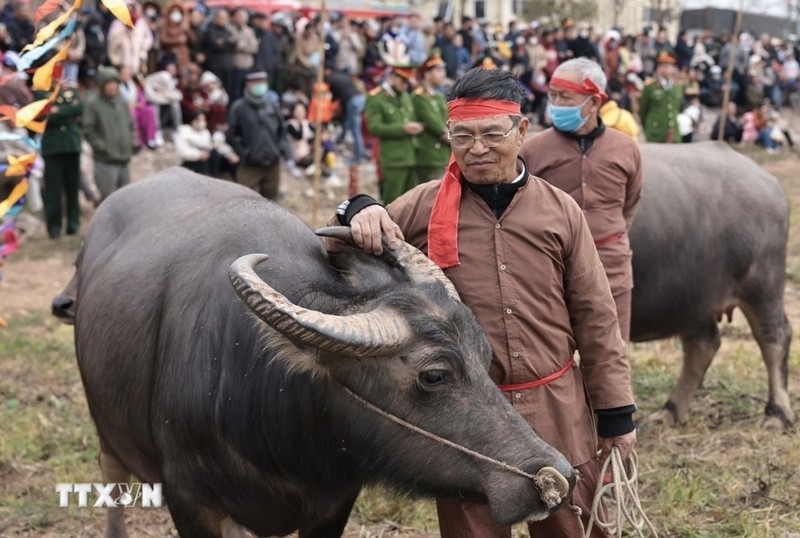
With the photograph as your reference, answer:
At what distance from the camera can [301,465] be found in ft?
11.3

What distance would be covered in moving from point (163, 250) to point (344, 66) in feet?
48.5

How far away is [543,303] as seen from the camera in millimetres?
3479

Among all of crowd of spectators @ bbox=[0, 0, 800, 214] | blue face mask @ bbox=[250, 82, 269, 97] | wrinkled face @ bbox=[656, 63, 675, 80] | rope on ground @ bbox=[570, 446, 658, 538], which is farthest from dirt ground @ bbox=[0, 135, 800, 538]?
wrinkled face @ bbox=[656, 63, 675, 80]

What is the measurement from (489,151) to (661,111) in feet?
41.2

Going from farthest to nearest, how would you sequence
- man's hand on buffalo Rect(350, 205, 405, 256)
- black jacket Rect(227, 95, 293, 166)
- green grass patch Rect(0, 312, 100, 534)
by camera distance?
black jacket Rect(227, 95, 293, 166) < green grass patch Rect(0, 312, 100, 534) < man's hand on buffalo Rect(350, 205, 405, 256)

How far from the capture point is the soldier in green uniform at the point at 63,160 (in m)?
12.2

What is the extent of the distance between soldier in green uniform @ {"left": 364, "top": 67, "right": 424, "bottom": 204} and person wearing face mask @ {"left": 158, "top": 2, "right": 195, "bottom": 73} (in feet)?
17.0

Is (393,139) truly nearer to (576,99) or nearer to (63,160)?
(63,160)

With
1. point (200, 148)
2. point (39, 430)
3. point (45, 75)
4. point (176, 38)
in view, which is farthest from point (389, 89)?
point (45, 75)

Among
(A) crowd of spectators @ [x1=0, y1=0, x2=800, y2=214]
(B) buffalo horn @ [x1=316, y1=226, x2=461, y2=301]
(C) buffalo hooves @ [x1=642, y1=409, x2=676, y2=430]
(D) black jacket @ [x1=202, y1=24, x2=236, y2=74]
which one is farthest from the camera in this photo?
(D) black jacket @ [x1=202, y1=24, x2=236, y2=74]

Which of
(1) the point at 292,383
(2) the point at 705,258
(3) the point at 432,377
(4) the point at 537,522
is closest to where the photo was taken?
(3) the point at 432,377

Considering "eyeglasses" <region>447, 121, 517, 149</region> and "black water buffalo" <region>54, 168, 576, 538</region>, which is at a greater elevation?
"eyeglasses" <region>447, 121, 517, 149</region>

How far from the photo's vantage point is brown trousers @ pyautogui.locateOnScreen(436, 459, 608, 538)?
3500mm

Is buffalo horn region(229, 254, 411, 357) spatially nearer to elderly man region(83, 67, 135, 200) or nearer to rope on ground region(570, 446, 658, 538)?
rope on ground region(570, 446, 658, 538)
